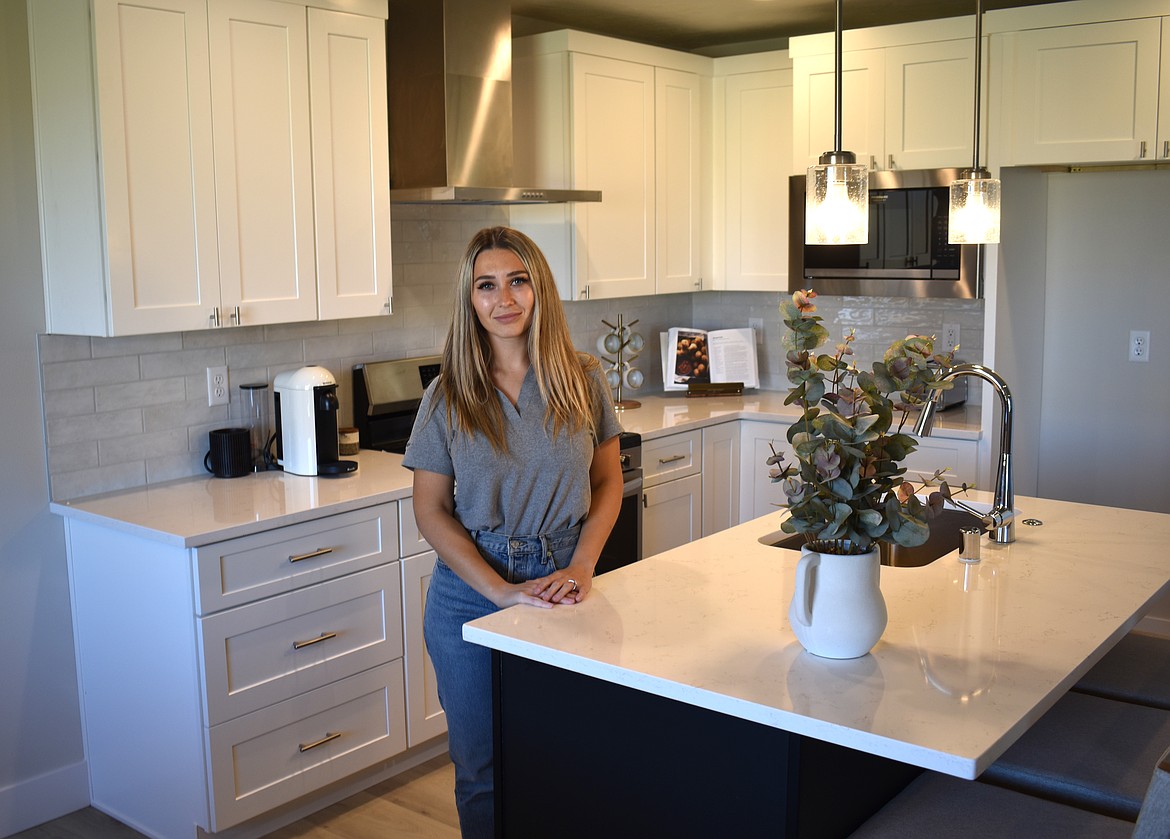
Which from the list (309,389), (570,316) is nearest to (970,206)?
(309,389)

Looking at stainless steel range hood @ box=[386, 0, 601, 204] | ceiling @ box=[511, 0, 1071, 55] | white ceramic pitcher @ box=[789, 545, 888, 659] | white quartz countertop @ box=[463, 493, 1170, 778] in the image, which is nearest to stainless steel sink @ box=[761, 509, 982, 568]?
white quartz countertop @ box=[463, 493, 1170, 778]

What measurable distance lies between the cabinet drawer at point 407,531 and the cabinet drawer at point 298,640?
2.7 inches

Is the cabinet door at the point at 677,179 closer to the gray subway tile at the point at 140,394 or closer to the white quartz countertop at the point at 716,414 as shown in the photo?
the white quartz countertop at the point at 716,414

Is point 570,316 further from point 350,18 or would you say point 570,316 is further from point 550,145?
point 350,18

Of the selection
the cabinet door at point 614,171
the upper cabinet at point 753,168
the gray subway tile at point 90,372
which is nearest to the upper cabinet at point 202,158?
the gray subway tile at point 90,372

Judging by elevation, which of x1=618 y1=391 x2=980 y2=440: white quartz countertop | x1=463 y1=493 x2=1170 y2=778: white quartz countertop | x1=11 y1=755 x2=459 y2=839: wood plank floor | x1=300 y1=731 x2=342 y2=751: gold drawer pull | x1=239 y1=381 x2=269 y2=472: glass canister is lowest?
x1=11 y1=755 x2=459 y2=839: wood plank floor

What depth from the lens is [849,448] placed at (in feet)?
5.66

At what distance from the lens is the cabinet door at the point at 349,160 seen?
11.2ft

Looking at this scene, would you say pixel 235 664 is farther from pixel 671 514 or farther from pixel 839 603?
pixel 671 514

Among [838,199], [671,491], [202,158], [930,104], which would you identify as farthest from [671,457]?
[838,199]

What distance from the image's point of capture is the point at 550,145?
4.43 meters

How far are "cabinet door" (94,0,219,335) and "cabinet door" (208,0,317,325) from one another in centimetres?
5

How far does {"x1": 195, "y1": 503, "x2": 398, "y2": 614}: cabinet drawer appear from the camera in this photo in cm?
290

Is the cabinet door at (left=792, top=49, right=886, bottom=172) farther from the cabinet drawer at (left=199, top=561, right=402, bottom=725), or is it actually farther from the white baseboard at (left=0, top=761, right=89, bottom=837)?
the white baseboard at (left=0, top=761, right=89, bottom=837)
